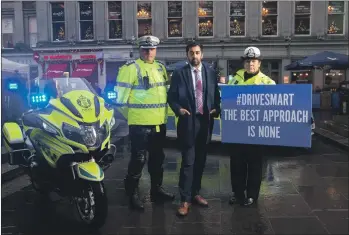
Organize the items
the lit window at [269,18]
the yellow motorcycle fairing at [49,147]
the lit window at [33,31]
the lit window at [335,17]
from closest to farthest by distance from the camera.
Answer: the yellow motorcycle fairing at [49,147]
the lit window at [335,17]
the lit window at [269,18]
the lit window at [33,31]

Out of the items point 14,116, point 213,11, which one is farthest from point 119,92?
point 213,11

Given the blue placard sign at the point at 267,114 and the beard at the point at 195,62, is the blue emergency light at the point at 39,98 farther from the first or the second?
the blue placard sign at the point at 267,114

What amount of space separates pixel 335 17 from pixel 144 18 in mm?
10433

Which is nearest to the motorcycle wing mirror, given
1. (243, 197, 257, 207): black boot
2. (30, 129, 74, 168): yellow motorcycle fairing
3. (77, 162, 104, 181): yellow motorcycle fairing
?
(30, 129, 74, 168): yellow motorcycle fairing

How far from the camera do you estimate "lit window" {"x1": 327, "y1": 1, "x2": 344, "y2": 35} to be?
21984mm

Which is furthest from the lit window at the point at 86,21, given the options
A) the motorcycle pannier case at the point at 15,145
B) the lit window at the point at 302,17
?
the motorcycle pannier case at the point at 15,145

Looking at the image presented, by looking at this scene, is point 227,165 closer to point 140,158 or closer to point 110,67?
point 140,158

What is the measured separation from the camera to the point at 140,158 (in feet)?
15.0

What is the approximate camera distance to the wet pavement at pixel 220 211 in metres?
3.88

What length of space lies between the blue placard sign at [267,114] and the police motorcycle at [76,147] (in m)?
1.34

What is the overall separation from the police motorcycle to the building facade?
708 inches

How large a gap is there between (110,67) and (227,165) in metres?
17.9

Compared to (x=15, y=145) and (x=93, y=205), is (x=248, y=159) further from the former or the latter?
(x=15, y=145)

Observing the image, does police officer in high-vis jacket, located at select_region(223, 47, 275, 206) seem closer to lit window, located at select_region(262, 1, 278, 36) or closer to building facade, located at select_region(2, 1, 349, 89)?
building facade, located at select_region(2, 1, 349, 89)
